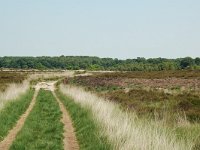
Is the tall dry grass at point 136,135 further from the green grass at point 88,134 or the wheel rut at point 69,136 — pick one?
the wheel rut at point 69,136

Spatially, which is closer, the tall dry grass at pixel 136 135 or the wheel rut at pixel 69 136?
the tall dry grass at pixel 136 135

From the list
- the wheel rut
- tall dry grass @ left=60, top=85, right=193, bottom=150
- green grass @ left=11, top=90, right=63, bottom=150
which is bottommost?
the wheel rut

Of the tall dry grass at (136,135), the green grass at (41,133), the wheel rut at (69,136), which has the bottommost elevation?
the wheel rut at (69,136)

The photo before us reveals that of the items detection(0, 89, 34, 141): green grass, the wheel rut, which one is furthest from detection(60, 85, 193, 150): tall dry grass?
detection(0, 89, 34, 141): green grass

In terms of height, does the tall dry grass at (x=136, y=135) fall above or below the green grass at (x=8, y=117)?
above

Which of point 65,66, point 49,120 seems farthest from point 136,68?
point 49,120

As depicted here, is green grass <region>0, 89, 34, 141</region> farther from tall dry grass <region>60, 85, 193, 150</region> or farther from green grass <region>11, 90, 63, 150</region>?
tall dry grass <region>60, 85, 193, 150</region>

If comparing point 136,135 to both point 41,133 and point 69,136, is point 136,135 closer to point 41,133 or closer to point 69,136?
point 69,136

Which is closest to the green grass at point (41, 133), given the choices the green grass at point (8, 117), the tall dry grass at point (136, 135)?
the green grass at point (8, 117)

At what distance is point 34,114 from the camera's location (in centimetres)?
1883

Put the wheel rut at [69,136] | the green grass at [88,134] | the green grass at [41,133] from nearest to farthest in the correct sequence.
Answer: the green grass at [88,134] → the green grass at [41,133] → the wheel rut at [69,136]

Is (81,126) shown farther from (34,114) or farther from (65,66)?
(65,66)

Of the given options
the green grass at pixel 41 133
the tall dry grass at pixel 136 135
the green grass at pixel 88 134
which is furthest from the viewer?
the green grass at pixel 41 133

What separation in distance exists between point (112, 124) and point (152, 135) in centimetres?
295
